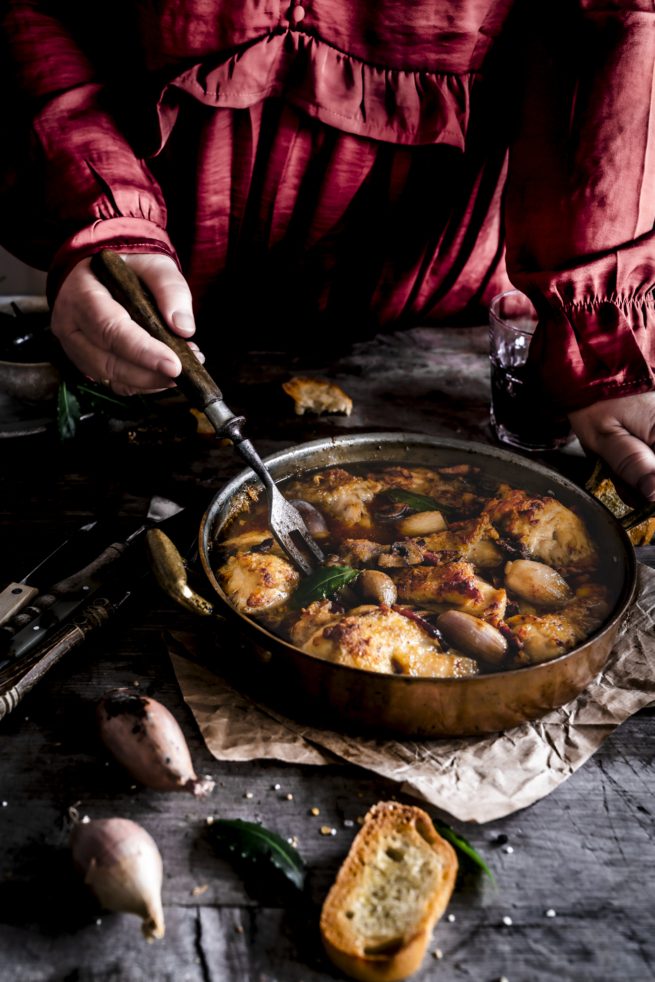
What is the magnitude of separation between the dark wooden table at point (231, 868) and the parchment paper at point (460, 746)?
0.03 metres

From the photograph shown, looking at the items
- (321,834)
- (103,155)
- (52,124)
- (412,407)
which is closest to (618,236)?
(412,407)

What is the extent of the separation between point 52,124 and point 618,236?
1432 mm

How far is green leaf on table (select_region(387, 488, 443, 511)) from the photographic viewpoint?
1.80 metres

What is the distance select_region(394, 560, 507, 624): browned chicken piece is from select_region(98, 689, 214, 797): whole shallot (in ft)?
Answer: 1.66

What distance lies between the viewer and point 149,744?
1.30 metres

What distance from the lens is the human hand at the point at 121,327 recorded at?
66.0 inches

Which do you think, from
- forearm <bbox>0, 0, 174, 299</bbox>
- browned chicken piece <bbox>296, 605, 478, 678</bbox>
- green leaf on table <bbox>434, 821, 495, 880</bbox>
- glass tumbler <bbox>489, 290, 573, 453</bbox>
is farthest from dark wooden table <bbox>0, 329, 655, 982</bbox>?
glass tumbler <bbox>489, 290, 573, 453</bbox>

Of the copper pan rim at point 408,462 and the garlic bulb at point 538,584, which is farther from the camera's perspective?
the garlic bulb at point 538,584

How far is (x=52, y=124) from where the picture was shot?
2014 mm

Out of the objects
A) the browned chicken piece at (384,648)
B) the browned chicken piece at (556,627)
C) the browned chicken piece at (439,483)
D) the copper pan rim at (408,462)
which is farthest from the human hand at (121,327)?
the browned chicken piece at (556,627)

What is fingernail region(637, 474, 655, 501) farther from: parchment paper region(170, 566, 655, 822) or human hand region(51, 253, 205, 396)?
human hand region(51, 253, 205, 396)

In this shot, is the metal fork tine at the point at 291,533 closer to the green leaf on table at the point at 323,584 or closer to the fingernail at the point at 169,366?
the green leaf on table at the point at 323,584

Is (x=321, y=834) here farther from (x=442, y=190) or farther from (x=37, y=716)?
(x=442, y=190)

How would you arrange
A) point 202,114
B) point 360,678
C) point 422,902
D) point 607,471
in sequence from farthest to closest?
1. point 202,114
2. point 607,471
3. point 360,678
4. point 422,902
